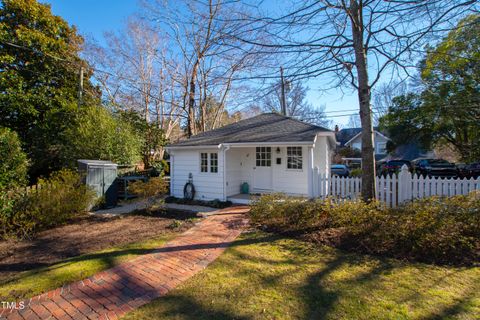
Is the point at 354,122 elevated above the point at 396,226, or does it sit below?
above

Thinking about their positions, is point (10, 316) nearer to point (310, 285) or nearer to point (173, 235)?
point (173, 235)

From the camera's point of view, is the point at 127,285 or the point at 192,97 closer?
the point at 127,285

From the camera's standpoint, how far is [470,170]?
689 inches

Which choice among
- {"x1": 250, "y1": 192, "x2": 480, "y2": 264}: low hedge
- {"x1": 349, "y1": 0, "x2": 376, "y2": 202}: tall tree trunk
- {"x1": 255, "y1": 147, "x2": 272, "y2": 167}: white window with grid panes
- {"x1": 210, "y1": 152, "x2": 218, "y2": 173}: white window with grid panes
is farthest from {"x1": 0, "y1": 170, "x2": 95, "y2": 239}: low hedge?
{"x1": 349, "y1": 0, "x2": 376, "y2": 202}: tall tree trunk

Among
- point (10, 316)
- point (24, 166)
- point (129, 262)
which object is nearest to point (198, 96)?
point (24, 166)

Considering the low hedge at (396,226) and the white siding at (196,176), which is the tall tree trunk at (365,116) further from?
the white siding at (196,176)

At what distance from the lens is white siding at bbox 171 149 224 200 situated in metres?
9.80

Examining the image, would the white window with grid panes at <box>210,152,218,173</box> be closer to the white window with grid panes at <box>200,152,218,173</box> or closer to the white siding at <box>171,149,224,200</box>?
the white window with grid panes at <box>200,152,218,173</box>

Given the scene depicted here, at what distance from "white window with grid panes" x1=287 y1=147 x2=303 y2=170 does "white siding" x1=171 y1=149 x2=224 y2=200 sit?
8.66ft

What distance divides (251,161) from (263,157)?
57 centimetres

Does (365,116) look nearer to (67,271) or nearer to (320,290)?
(320,290)

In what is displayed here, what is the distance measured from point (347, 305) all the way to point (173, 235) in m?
3.90

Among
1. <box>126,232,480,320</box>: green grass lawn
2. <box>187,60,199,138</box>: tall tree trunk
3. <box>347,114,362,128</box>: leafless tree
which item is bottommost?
<box>126,232,480,320</box>: green grass lawn

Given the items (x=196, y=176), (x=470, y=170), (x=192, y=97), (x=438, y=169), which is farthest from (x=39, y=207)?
(x=470, y=170)
